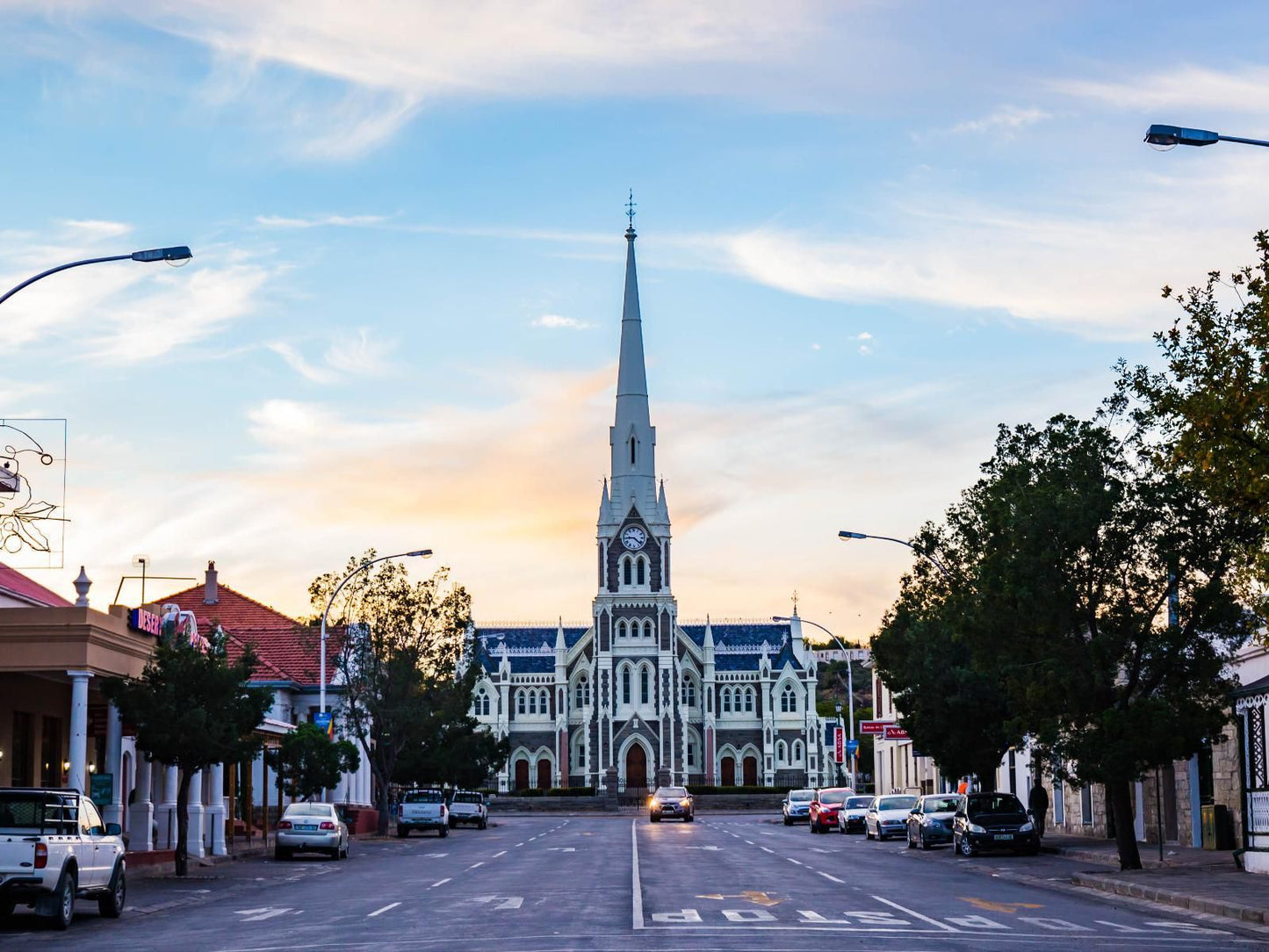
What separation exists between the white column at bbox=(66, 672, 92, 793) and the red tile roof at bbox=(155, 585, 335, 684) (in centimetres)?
2946

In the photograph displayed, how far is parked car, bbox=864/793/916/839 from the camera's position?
49.9 m

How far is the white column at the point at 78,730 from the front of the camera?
2905 centimetres

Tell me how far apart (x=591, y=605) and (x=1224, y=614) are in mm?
95853

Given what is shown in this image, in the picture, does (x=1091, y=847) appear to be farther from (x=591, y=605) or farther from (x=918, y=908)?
(x=591, y=605)

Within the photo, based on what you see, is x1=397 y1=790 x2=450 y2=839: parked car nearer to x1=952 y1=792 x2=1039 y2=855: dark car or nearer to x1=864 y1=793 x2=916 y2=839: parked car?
x1=864 y1=793 x2=916 y2=839: parked car

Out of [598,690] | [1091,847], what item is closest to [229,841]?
[1091,847]

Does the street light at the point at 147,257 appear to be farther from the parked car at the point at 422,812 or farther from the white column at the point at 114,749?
the parked car at the point at 422,812

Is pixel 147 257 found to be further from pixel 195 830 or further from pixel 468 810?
pixel 468 810

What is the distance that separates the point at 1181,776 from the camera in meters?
39.6

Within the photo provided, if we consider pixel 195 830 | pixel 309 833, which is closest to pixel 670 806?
pixel 309 833

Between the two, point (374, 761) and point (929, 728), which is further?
point (374, 761)

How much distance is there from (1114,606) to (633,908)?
13712mm

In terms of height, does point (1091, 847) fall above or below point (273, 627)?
below

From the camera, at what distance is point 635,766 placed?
123 metres
